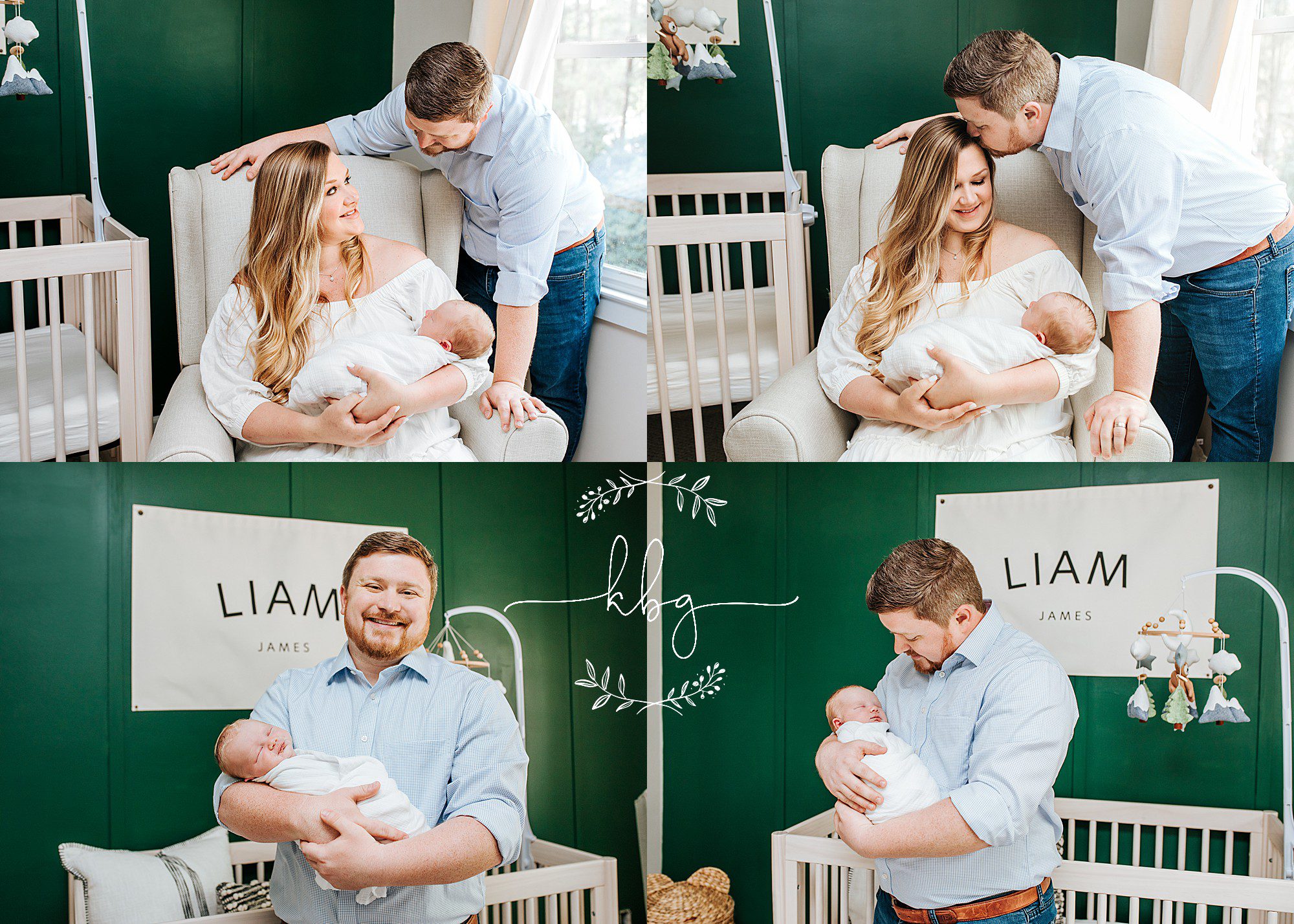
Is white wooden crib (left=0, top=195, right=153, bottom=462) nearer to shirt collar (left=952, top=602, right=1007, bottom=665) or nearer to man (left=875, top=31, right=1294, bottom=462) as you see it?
man (left=875, top=31, right=1294, bottom=462)

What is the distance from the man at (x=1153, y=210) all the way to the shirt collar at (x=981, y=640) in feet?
1.37

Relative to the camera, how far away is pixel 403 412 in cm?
188

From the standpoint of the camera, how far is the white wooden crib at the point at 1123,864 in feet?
6.70

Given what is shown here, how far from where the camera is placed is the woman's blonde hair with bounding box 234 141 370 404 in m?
1.84

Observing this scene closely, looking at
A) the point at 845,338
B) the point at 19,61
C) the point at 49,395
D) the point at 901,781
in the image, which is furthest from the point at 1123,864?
the point at 19,61

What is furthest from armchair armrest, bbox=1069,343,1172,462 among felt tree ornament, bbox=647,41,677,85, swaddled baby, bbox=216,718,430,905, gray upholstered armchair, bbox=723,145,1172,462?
swaddled baby, bbox=216,718,430,905

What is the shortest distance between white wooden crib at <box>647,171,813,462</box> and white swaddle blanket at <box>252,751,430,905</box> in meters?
0.48

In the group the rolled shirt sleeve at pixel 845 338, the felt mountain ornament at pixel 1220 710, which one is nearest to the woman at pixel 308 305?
the rolled shirt sleeve at pixel 845 338

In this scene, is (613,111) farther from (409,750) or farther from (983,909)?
(983,909)

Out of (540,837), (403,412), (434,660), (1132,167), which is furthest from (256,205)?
(1132,167)

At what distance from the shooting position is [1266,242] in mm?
1768

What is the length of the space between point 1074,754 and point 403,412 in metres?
1.58

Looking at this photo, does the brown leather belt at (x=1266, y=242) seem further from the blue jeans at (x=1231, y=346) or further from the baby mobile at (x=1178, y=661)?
the baby mobile at (x=1178, y=661)

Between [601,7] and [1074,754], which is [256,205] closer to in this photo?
[601,7]
